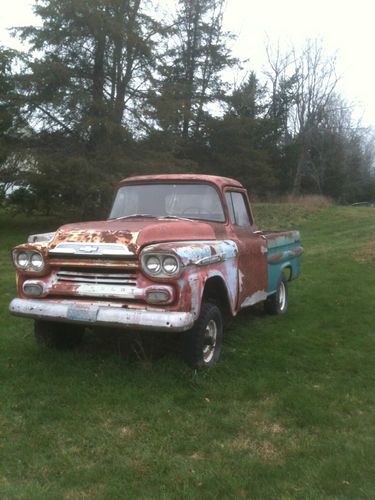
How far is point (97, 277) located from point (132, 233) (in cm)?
50

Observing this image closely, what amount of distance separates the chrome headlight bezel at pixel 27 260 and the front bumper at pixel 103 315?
315 mm

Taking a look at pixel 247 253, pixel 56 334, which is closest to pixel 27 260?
pixel 56 334

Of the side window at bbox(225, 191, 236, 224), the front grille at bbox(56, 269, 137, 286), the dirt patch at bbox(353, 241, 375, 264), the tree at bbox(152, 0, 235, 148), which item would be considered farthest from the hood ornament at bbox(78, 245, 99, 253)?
the tree at bbox(152, 0, 235, 148)

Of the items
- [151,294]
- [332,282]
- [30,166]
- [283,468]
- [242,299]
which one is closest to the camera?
[283,468]

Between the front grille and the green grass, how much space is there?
2.82ft

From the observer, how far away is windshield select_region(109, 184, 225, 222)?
5.93 metres

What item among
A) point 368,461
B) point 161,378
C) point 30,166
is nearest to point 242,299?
point 161,378

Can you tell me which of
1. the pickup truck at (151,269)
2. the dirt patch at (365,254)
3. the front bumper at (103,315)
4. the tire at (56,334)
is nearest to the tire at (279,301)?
the pickup truck at (151,269)

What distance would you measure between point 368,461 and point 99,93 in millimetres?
16789

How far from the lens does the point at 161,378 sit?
4.77 metres

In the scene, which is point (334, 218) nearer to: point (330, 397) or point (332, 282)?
point (332, 282)

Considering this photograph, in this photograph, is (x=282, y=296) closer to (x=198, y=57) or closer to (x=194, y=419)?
(x=194, y=419)

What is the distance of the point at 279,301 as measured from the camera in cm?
770

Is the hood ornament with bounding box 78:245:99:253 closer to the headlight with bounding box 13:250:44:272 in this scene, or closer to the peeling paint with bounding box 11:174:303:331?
the peeling paint with bounding box 11:174:303:331
